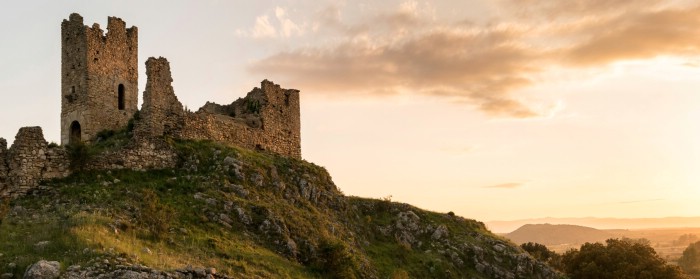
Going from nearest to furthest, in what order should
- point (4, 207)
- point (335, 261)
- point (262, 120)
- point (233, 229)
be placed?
point (4, 207), point (233, 229), point (335, 261), point (262, 120)

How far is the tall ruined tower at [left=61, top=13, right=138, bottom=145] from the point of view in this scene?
40469 mm

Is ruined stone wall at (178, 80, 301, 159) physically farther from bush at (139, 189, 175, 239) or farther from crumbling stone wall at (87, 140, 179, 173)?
bush at (139, 189, 175, 239)

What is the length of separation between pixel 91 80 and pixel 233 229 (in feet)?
57.0

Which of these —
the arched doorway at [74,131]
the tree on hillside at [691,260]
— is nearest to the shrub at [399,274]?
the arched doorway at [74,131]

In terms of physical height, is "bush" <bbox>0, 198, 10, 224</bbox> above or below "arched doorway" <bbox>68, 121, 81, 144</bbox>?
below

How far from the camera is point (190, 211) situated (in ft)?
97.2

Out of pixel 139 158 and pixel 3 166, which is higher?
pixel 139 158

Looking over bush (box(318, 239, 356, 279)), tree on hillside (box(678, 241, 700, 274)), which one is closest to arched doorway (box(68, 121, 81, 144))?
bush (box(318, 239, 356, 279))

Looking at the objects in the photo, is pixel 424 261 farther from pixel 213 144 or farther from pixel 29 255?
pixel 29 255

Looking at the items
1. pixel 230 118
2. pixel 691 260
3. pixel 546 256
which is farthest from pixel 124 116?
pixel 691 260

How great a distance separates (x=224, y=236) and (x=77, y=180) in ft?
27.1

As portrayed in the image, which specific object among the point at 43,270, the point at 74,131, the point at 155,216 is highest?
the point at 74,131

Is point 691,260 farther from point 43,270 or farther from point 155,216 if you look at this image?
point 43,270

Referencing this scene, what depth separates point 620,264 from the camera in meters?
51.4
